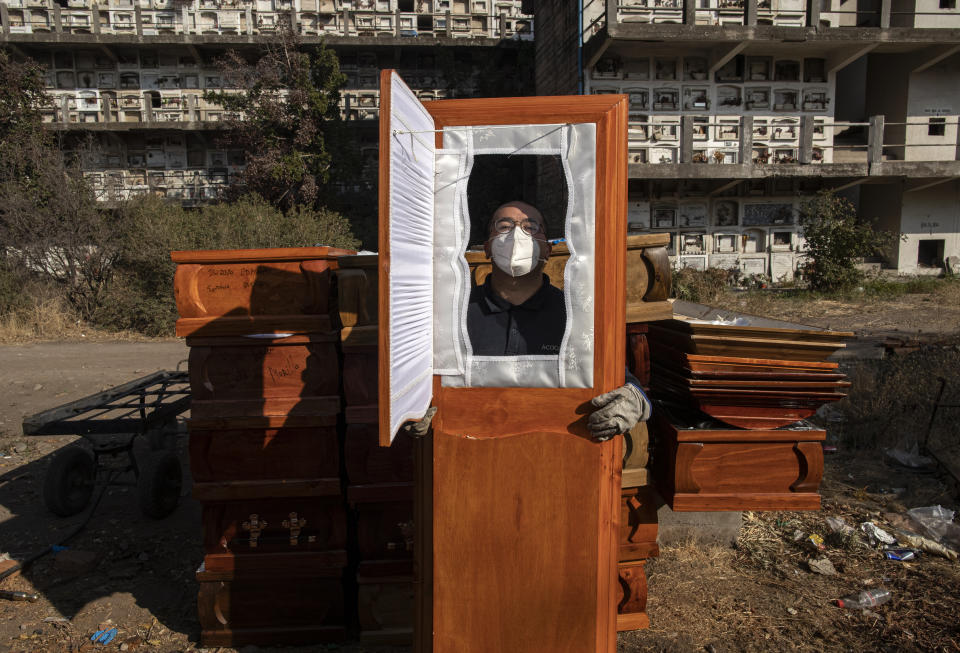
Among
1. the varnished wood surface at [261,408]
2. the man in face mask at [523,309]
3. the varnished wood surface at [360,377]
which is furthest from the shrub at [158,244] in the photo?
the man in face mask at [523,309]

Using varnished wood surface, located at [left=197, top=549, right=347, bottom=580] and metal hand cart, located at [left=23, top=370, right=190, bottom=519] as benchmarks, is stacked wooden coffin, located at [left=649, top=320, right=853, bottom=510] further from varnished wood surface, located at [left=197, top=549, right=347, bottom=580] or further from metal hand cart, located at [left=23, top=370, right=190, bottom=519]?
metal hand cart, located at [left=23, top=370, right=190, bottom=519]

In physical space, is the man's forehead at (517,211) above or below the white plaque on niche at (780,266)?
above

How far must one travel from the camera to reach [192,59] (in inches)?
1031

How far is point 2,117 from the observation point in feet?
61.2

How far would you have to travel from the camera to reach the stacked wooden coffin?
292 centimetres

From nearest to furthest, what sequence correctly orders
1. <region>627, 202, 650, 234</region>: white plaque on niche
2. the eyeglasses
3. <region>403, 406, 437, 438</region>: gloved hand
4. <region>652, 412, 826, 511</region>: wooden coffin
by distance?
<region>403, 406, 437, 438</region>: gloved hand → the eyeglasses → <region>652, 412, 826, 511</region>: wooden coffin → <region>627, 202, 650, 234</region>: white plaque on niche

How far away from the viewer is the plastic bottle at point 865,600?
3.55 metres

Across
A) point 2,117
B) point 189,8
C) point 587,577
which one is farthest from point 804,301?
Answer: point 189,8

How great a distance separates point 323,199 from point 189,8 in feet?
44.0

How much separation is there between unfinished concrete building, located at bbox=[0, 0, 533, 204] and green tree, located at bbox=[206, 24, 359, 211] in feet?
14.5

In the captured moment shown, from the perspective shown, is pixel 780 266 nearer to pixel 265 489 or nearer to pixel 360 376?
pixel 360 376

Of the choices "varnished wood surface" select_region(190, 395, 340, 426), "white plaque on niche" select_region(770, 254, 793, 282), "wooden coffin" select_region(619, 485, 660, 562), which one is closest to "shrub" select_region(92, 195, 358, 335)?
"varnished wood surface" select_region(190, 395, 340, 426)

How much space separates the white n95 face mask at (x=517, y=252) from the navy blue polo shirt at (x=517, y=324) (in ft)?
0.51

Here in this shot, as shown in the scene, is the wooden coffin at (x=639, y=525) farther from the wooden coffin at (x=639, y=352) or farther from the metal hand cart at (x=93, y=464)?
the metal hand cart at (x=93, y=464)
